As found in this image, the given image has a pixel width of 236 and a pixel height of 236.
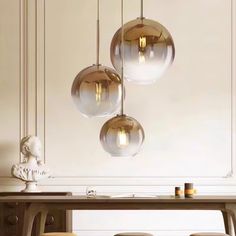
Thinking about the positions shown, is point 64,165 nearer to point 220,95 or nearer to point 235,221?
point 220,95

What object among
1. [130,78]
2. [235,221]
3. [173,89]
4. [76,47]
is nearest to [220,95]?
[173,89]

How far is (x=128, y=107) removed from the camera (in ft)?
24.0

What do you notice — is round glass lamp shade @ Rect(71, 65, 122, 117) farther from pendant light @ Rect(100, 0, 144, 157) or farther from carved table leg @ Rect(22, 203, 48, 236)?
carved table leg @ Rect(22, 203, 48, 236)

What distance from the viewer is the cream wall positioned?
7.23 metres

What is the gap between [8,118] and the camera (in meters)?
7.34

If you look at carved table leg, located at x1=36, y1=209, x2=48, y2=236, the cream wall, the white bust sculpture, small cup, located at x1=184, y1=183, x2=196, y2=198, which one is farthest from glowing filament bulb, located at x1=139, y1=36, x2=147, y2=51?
the cream wall

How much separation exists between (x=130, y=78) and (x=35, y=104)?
310cm

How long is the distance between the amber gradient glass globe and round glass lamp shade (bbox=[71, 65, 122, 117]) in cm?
26

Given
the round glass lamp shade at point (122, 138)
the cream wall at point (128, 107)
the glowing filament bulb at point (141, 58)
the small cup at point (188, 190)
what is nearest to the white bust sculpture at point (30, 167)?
the cream wall at point (128, 107)

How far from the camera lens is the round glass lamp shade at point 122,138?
4.68 meters

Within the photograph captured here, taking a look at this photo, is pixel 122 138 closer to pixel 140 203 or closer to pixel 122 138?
pixel 122 138

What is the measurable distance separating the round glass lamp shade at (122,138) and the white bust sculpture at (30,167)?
2243 mm

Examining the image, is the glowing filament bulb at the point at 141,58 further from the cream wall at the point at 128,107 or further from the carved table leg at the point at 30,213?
the cream wall at the point at 128,107

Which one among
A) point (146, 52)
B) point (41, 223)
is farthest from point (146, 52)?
point (41, 223)
